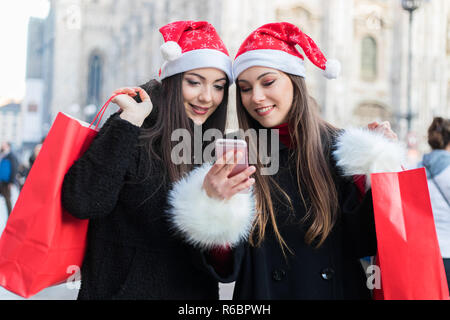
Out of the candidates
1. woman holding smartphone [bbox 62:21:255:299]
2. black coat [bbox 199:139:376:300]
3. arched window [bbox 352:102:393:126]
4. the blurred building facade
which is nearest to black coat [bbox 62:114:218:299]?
woman holding smartphone [bbox 62:21:255:299]

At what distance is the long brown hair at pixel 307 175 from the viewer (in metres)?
2.08

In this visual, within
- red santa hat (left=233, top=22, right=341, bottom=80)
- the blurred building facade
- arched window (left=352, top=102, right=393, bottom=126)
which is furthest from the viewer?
arched window (left=352, top=102, right=393, bottom=126)

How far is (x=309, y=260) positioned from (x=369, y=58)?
26.9m

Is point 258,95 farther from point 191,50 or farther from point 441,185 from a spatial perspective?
point 441,185

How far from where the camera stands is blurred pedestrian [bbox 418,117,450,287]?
3.44m

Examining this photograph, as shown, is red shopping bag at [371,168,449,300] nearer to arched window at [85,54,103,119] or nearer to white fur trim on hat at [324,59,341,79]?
white fur trim on hat at [324,59,341,79]

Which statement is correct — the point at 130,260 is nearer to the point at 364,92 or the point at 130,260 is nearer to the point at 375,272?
the point at 375,272

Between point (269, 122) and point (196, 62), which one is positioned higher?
point (196, 62)

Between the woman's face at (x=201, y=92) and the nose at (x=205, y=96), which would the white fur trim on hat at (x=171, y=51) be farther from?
the nose at (x=205, y=96)

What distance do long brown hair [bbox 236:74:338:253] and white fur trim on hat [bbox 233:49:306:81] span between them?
5cm

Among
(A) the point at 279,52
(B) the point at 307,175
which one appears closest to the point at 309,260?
(B) the point at 307,175

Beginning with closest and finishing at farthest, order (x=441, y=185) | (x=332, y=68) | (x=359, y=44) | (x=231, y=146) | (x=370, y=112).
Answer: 1. (x=231, y=146)
2. (x=332, y=68)
3. (x=441, y=185)
4. (x=359, y=44)
5. (x=370, y=112)

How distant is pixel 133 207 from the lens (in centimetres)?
202

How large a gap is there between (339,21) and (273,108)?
80.1 ft
